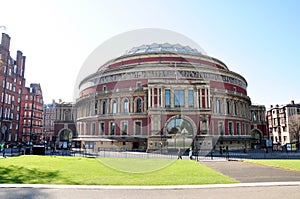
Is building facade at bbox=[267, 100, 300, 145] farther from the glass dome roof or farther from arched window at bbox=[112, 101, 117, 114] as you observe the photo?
arched window at bbox=[112, 101, 117, 114]

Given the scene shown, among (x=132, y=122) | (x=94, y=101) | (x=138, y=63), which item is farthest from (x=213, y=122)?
(x=94, y=101)

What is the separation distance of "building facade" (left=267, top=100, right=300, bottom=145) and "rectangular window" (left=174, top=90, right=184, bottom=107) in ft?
150

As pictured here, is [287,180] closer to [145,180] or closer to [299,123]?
[145,180]

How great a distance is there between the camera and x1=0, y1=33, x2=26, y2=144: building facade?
47500 mm

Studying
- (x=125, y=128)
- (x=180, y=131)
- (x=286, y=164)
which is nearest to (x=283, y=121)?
(x=180, y=131)

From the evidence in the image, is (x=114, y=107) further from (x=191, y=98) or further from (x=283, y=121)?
(x=283, y=121)

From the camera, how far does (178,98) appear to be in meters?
35.7

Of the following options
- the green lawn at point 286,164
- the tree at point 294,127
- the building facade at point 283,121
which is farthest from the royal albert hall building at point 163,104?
the building facade at point 283,121

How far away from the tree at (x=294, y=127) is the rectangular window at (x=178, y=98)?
147 ft

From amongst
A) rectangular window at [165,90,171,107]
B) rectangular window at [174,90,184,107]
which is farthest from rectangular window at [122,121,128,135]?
rectangular window at [174,90,184,107]

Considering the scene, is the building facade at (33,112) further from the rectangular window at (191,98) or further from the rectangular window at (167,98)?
the rectangular window at (191,98)

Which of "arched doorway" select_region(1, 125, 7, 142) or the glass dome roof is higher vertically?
the glass dome roof

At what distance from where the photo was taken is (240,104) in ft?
153

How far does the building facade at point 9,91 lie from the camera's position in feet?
156
